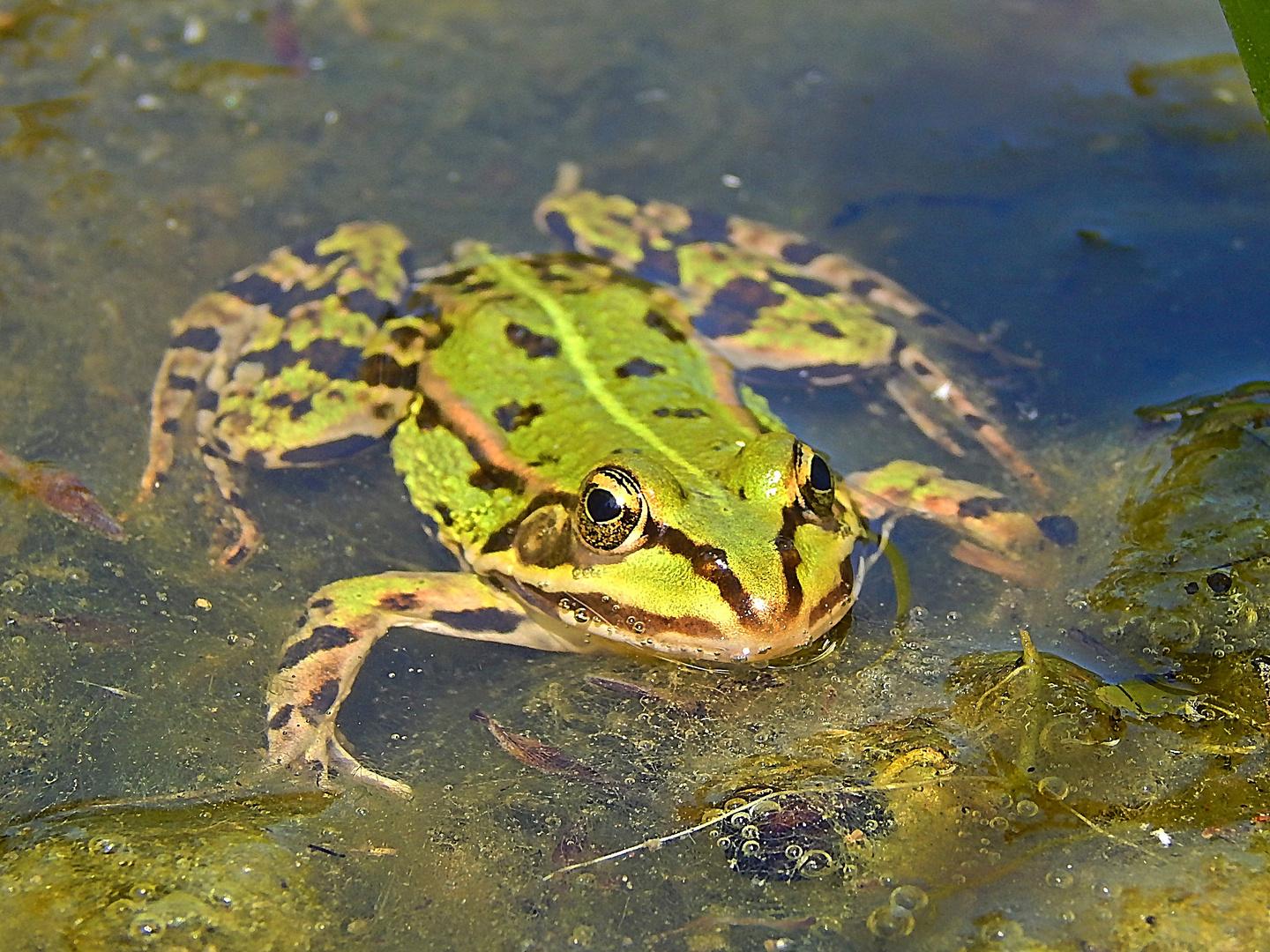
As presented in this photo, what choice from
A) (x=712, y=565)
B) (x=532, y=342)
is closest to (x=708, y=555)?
(x=712, y=565)

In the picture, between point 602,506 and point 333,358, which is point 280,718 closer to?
point 602,506

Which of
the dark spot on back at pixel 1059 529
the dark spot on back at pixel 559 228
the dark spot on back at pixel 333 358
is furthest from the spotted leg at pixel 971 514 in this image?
the dark spot on back at pixel 333 358

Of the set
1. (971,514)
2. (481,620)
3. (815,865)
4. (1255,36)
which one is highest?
(1255,36)

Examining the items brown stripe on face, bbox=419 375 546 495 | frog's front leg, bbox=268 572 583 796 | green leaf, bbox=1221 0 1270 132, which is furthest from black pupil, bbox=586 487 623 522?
green leaf, bbox=1221 0 1270 132

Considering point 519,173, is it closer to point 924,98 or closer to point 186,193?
point 186,193

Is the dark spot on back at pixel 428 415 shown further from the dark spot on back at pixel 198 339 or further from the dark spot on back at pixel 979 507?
the dark spot on back at pixel 979 507

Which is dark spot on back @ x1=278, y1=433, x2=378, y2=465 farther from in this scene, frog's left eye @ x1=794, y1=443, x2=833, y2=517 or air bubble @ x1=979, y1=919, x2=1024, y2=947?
air bubble @ x1=979, y1=919, x2=1024, y2=947

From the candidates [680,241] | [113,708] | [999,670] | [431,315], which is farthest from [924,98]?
[113,708]
